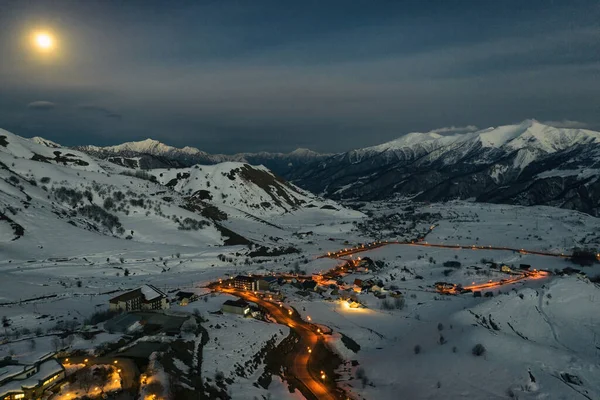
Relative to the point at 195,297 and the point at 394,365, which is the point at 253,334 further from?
the point at 195,297

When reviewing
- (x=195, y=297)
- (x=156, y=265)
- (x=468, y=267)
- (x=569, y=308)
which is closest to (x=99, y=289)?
(x=195, y=297)

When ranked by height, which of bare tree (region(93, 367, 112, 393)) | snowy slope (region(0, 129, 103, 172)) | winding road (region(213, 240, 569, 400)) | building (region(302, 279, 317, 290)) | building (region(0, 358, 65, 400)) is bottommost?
winding road (region(213, 240, 569, 400))

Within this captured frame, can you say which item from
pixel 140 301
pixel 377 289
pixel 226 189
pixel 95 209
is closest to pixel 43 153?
pixel 226 189

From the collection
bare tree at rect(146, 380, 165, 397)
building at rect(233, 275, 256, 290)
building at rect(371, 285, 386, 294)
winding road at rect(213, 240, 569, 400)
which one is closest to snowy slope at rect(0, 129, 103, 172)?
building at rect(233, 275, 256, 290)

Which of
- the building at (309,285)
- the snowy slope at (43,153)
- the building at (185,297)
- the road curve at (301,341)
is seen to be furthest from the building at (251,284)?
the snowy slope at (43,153)

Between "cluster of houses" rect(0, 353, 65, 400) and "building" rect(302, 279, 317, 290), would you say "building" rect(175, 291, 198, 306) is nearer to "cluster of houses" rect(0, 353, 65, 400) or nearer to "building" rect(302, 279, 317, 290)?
"building" rect(302, 279, 317, 290)
